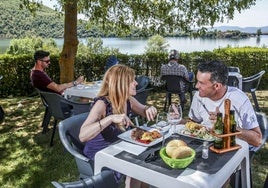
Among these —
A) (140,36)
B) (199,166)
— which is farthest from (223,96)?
(140,36)

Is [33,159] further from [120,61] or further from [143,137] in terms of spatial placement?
[120,61]

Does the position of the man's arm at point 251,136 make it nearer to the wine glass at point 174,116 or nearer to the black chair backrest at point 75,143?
the wine glass at point 174,116

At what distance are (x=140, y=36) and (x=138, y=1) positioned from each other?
1676 mm

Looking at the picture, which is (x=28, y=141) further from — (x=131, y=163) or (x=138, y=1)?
(x=138, y=1)

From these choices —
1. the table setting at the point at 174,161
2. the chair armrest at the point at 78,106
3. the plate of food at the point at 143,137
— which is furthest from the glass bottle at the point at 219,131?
the chair armrest at the point at 78,106

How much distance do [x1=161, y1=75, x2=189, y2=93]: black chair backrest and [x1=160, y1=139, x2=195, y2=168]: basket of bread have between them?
4461mm

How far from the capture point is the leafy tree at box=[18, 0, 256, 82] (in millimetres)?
6695

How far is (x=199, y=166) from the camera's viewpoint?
5.82 feet

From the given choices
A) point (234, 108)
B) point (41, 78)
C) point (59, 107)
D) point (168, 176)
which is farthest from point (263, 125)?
point (41, 78)

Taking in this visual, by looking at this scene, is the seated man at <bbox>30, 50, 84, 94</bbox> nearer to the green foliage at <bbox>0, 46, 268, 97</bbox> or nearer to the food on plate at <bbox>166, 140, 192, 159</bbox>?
the food on plate at <bbox>166, 140, 192, 159</bbox>

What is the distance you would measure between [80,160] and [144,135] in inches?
24.5

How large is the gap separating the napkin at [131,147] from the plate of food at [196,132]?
430mm

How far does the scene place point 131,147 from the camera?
2049 mm

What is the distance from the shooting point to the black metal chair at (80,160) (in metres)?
1.70
